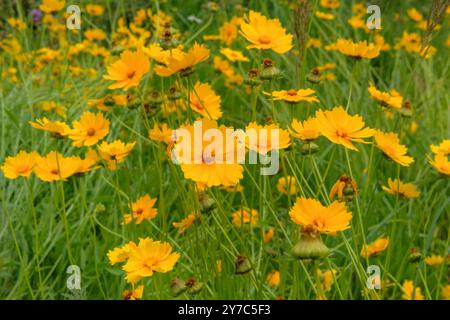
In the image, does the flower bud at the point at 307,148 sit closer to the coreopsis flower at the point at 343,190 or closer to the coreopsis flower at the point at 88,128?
the coreopsis flower at the point at 343,190

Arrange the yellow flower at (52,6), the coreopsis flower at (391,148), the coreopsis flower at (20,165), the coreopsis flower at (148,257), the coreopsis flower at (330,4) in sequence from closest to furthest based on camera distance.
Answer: the coreopsis flower at (148,257) < the coreopsis flower at (391,148) < the coreopsis flower at (20,165) < the yellow flower at (52,6) < the coreopsis flower at (330,4)

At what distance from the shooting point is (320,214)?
720mm

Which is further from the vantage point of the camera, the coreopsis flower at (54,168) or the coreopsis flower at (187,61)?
the coreopsis flower at (54,168)

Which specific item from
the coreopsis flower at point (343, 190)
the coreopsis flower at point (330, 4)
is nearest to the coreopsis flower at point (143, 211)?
the coreopsis flower at point (343, 190)

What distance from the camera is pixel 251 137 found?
74 cm

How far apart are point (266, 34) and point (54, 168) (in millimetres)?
393

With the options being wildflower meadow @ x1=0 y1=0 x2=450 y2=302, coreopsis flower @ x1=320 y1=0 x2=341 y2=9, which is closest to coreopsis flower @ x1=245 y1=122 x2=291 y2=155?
wildflower meadow @ x1=0 y1=0 x2=450 y2=302

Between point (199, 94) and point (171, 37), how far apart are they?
0.09 meters

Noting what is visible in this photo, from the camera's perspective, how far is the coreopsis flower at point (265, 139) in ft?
2.42

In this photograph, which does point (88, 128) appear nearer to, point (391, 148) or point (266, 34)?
point (266, 34)
